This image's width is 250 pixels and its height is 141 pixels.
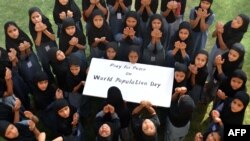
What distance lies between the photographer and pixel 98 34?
6.04 metres

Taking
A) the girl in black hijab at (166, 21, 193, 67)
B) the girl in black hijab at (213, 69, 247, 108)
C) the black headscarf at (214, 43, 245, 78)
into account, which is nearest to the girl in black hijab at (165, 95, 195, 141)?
the girl in black hijab at (213, 69, 247, 108)

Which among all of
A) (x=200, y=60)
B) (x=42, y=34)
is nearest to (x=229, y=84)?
(x=200, y=60)

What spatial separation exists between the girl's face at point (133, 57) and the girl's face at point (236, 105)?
1.64 meters

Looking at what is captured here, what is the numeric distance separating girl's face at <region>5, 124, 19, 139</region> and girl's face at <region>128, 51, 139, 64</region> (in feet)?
6.72

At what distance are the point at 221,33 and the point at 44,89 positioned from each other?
3.07 m

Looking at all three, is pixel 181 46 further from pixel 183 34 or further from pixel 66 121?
pixel 66 121

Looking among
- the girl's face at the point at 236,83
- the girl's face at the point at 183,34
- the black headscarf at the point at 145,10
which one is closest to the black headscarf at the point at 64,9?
the black headscarf at the point at 145,10

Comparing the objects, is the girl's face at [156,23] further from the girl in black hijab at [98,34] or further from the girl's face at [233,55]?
the girl's face at [233,55]

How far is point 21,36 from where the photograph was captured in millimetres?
5840

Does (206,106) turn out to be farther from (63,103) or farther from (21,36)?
(21,36)

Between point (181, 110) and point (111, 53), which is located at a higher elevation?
point (111, 53)

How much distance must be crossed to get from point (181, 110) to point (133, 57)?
1210 millimetres

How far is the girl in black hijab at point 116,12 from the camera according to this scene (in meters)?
6.55

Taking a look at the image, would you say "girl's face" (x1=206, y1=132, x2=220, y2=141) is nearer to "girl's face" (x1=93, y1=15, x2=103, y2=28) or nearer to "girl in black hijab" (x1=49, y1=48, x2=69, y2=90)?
"girl in black hijab" (x1=49, y1=48, x2=69, y2=90)
